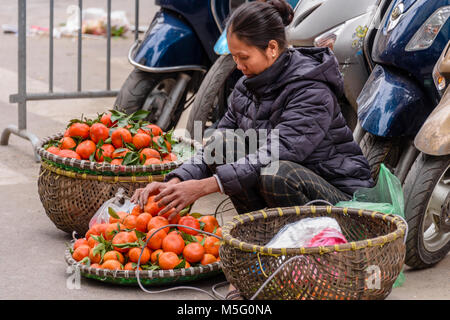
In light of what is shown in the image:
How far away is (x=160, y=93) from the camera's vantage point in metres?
5.60

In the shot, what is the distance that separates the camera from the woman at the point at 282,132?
346cm

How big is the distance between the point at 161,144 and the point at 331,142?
37.2 inches

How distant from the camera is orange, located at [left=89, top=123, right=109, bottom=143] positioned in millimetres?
4074

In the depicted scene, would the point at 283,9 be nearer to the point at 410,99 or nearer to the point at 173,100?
the point at 410,99

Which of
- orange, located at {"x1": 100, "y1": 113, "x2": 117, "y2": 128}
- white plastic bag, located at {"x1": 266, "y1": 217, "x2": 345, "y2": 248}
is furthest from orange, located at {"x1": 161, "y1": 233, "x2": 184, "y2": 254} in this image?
orange, located at {"x1": 100, "y1": 113, "x2": 117, "y2": 128}

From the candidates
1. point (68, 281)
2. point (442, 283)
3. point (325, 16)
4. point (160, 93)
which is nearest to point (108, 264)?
point (68, 281)

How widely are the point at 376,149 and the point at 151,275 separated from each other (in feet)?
4.05

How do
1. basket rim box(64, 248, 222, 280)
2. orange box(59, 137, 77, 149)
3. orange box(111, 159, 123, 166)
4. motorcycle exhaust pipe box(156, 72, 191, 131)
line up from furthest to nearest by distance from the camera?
motorcycle exhaust pipe box(156, 72, 191, 131)
orange box(59, 137, 77, 149)
orange box(111, 159, 123, 166)
basket rim box(64, 248, 222, 280)

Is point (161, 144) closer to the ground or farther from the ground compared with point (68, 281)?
farther from the ground

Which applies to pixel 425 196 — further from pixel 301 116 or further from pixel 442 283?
pixel 301 116

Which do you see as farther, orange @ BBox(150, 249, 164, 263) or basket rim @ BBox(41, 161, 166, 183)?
basket rim @ BBox(41, 161, 166, 183)

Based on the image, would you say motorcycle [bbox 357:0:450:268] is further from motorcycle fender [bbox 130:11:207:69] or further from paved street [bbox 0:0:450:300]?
motorcycle fender [bbox 130:11:207:69]

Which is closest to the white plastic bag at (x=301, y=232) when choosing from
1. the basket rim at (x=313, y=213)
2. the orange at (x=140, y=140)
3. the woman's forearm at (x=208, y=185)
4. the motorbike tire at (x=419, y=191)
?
the basket rim at (x=313, y=213)

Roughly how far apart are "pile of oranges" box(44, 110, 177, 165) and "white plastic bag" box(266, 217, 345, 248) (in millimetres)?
933
